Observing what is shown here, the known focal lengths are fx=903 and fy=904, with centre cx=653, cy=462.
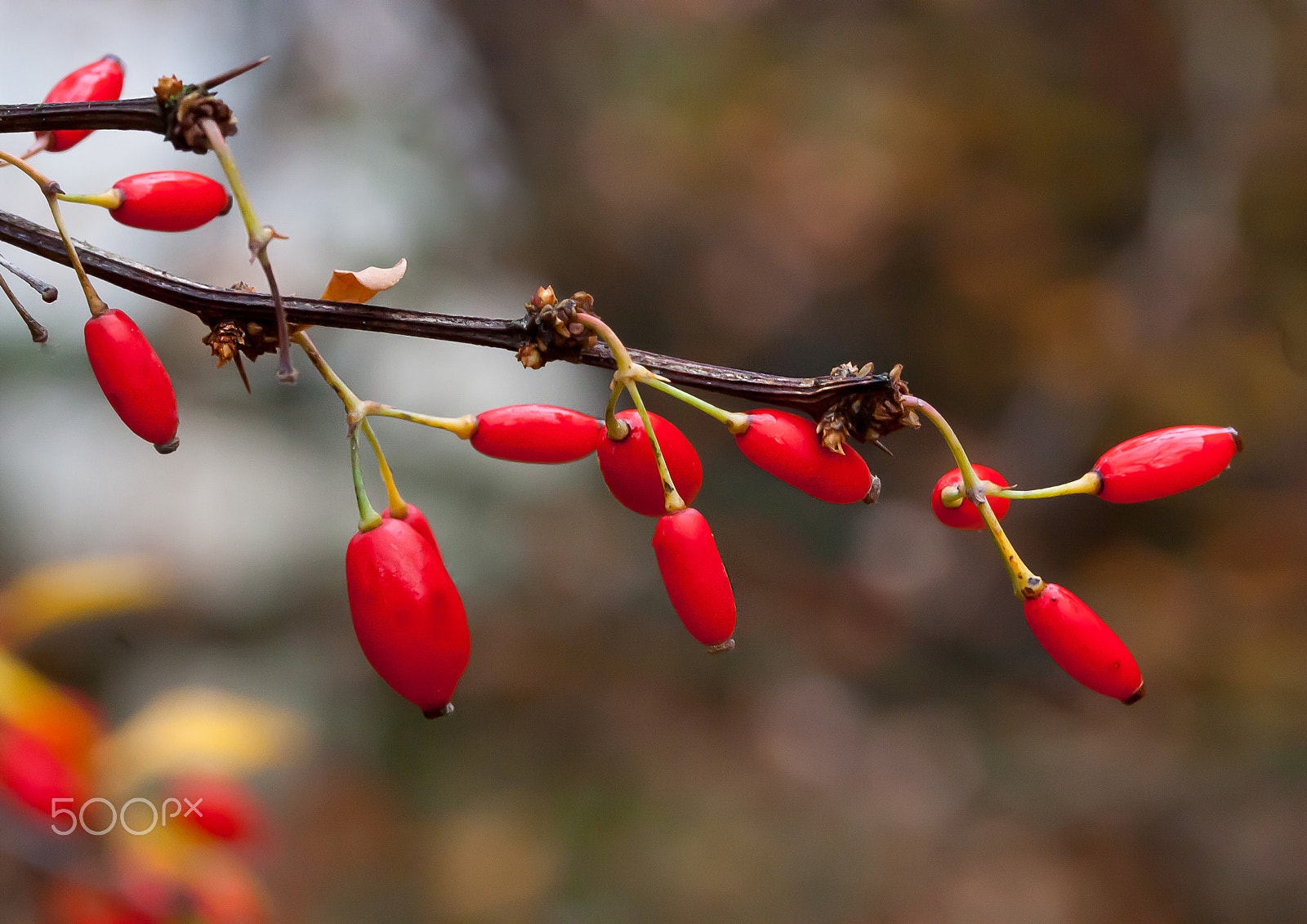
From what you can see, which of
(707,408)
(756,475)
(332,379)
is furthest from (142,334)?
(756,475)

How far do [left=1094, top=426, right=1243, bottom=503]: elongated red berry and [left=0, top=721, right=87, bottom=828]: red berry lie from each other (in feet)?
6.70

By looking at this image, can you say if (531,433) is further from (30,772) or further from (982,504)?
(30,772)

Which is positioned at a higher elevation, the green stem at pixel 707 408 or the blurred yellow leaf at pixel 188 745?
the green stem at pixel 707 408

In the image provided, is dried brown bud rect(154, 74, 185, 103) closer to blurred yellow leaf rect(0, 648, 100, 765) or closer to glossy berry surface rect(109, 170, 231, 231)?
glossy berry surface rect(109, 170, 231, 231)

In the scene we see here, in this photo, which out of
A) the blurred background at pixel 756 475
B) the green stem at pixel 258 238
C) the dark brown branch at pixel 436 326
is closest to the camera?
the green stem at pixel 258 238

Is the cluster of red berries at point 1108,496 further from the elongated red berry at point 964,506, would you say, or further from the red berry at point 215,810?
the red berry at point 215,810

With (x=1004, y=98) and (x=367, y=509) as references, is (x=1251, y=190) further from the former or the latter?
(x=367, y=509)

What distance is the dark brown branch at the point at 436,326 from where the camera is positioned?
757 millimetres

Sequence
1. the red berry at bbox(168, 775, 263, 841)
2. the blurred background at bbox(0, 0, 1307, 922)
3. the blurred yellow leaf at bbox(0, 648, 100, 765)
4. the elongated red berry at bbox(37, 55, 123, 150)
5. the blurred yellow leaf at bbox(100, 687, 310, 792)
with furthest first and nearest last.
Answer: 1. the blurred background at bbox(0, 0, 1307, 922)
2. the blurred yellow leaf at bbox(100, 687, 310, 792)
3. the red berry at bbox(168, 775, 263, 841)
4. the blurred yellow leaf at bbox(0, 648, 100, 765)
5. the elongated red berry at bbox(37, 55, 123, 150)

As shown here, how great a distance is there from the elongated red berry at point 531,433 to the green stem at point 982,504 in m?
0.30

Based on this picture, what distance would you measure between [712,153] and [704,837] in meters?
3.91

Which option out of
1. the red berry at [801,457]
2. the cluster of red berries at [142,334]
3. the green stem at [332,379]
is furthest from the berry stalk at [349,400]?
the red berry at [801,457]

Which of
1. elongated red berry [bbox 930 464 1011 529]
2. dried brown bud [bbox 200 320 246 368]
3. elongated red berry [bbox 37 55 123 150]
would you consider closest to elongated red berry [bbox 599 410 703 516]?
elongated red berry [bbox 930 464 1011 529]

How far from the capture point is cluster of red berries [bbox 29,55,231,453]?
762 mm
